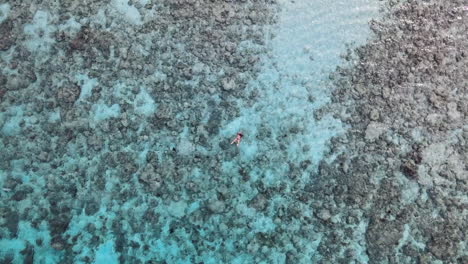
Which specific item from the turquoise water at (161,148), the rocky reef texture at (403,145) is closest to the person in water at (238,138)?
the turquoise water at (161,148)

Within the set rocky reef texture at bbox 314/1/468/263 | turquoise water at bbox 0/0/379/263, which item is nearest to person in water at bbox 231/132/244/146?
turquoise water at bbox 0/0/379/263

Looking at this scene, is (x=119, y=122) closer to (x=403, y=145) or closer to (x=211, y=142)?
(x=211, y=142)

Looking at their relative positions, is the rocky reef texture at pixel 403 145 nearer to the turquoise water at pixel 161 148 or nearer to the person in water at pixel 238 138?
the turquoise water at pixel 161 148

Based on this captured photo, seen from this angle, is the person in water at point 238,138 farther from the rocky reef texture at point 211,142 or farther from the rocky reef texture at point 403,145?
the rocky reef texture at point 403,145

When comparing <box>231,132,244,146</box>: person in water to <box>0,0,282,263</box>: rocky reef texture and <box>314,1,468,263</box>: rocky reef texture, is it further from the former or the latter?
<box>314,1,468,263</box>: rocky reef texture

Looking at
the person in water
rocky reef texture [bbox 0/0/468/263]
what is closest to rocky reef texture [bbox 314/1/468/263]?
rocky reef texture [bbox 0/0/468/263]

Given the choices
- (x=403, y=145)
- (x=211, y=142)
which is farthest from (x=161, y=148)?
(x=403, y=145)
